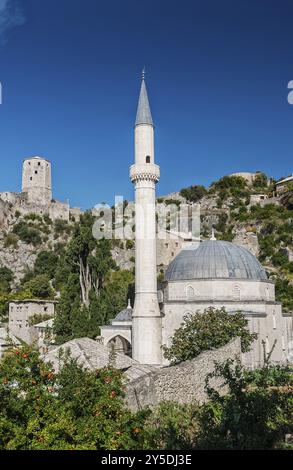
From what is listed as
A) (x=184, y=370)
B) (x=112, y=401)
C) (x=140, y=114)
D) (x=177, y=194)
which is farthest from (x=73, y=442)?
(x=177, y=194)

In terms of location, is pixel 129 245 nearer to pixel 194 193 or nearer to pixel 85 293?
pixel 194 193

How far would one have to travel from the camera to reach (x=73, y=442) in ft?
23.3

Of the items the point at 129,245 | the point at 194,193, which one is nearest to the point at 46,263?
the point at 129,245

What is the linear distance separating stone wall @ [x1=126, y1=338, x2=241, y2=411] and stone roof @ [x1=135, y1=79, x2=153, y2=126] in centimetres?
1146

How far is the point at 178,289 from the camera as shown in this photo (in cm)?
2438

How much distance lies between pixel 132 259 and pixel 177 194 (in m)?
21.9

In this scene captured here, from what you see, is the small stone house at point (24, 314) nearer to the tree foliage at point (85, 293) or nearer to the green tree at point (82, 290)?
the tree foliage at point (85, 293)

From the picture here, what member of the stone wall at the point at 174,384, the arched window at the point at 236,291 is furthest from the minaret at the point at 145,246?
the stone wall at the point at 174,384

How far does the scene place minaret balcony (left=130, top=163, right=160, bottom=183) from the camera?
22759 mm

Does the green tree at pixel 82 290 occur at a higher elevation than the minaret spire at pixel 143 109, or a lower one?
lower

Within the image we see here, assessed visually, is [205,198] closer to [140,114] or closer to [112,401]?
[140,114]

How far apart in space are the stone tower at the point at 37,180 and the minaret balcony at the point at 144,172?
139ft

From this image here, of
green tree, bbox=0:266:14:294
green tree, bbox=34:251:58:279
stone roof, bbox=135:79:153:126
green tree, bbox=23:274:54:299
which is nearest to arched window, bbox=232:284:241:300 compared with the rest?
stone roof, bbox=135:79:153:126

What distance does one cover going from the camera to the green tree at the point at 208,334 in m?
19.5
